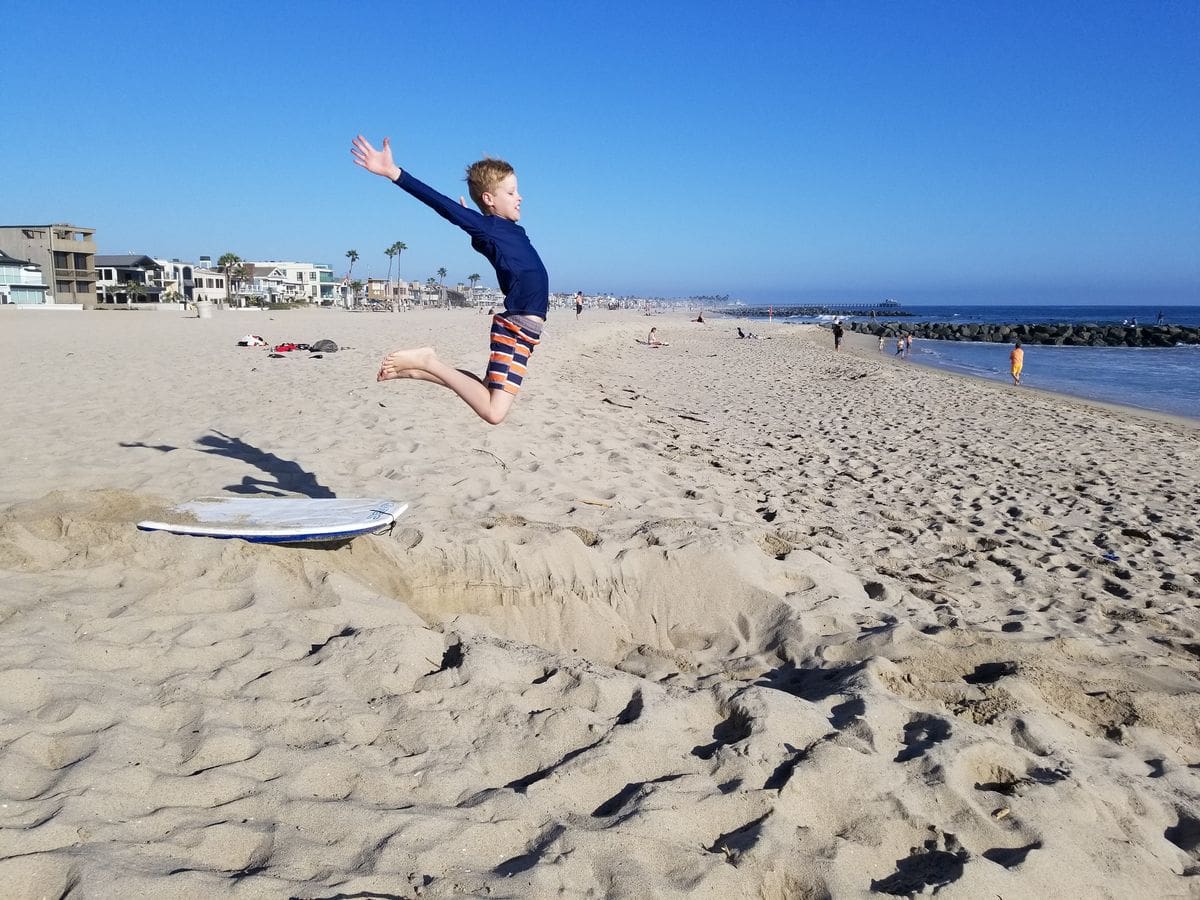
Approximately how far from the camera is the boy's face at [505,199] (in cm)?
500

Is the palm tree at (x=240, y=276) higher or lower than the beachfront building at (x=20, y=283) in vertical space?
higher

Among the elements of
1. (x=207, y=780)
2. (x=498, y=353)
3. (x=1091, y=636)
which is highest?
(x=498, y=353)

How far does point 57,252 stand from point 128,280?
1477 cm

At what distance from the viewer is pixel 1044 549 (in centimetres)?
647

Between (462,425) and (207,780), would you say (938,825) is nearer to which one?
(207,780)

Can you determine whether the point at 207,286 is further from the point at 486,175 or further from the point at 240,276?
the point at 486,175

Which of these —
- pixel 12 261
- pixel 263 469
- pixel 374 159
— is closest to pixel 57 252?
pixel 12 261

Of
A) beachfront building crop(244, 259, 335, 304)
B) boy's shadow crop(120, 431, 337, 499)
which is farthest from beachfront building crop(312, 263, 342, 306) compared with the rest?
boy's shadow crop(120, 431, 337, 499)

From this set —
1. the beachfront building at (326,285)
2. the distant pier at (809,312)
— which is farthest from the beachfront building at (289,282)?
the distant pier at (809,312)

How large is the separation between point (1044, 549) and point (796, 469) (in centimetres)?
308

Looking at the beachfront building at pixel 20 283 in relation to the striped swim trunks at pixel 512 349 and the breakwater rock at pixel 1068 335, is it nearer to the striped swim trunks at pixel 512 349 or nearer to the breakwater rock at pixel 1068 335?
the breakwater rock at pixel 1068 335

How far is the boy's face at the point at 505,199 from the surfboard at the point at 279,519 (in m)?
1.96

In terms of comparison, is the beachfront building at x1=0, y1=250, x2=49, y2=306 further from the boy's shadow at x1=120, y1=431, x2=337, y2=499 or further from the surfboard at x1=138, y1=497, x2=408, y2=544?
the surfboard at x1=138, y1=497, x2=408, y2=544

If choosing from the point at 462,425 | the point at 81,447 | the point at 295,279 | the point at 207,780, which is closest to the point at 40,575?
the point at 207,780
